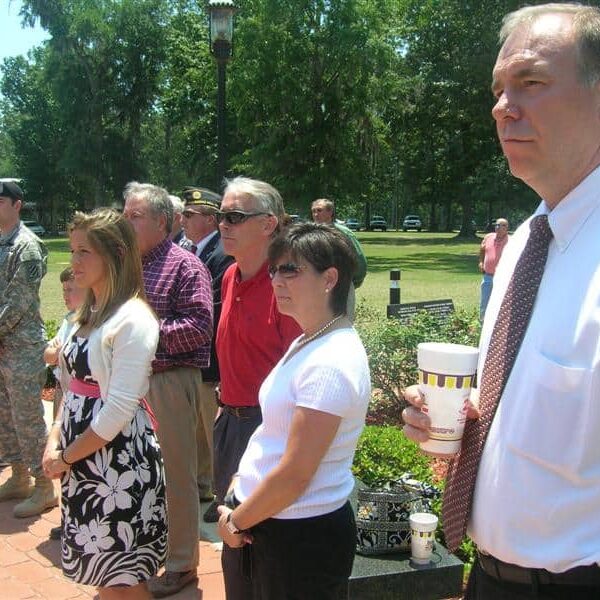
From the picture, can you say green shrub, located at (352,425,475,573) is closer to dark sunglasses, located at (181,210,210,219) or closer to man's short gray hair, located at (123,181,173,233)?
man's short gray hair, located at (123,181,173,233)

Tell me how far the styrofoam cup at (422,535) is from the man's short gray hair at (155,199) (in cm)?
199

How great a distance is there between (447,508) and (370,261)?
27748 millimetres

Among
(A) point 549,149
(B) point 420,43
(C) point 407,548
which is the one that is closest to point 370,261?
(B) point 420,43

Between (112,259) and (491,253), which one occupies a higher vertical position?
(112,259)

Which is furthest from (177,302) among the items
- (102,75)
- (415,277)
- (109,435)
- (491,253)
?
(102,75)

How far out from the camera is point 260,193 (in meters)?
3.29

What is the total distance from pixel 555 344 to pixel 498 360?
7.6 inches

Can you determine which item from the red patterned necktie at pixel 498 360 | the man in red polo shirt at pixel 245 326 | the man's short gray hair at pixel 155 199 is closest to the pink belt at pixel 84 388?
the man in red polo shirt at pixel 245 326

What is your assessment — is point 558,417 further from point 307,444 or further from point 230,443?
point 230,443

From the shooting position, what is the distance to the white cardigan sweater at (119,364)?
281 centimetres

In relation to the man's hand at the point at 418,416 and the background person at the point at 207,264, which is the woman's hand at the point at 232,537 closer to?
the man's hand at the point at 418,416

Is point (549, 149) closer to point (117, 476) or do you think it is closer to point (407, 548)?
point (117, 476)

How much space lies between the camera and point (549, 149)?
59.8 inches

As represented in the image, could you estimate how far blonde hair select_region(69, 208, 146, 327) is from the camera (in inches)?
117
